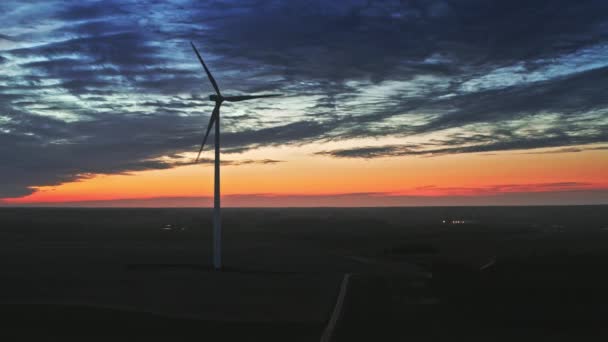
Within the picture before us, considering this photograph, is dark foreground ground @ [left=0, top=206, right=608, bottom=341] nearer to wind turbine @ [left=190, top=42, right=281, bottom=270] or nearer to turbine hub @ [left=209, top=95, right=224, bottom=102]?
wind turbine @ [left=190, top=42, right=281, bottom=270]

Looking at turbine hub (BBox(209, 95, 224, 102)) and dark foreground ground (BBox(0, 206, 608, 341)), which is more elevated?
turbine hub (BBox(209, 95, 224, 102))

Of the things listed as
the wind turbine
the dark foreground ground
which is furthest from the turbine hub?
the dark foreground ground

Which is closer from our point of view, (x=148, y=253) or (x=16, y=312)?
(x=16, y=312)

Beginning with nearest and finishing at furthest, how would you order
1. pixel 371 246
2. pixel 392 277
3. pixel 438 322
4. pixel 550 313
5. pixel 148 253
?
1. pixel 438 322
2. pixel 550 313
3. pixel 392 277
4. pixel 148 253
5. pixel 371 246

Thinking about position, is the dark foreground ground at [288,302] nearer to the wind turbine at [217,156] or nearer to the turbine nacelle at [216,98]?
Result: the wind turbine at [217,156]

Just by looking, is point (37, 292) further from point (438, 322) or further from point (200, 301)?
point (438, 322)

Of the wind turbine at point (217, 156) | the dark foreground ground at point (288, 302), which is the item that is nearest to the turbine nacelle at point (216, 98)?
the wind turbine at point (217, 156)

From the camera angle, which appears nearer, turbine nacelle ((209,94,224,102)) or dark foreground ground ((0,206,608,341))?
dark foreground ground ((0,206,608,341))

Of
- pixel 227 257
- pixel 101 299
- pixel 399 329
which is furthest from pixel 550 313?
pixel 227 257

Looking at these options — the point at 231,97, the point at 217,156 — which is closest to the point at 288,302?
the point at 217,156

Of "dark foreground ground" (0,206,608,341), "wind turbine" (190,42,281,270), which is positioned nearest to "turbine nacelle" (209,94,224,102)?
"wind turbine" (190,42,281,270)

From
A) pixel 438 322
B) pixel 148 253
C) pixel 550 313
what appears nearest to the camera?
pixel 438 322
